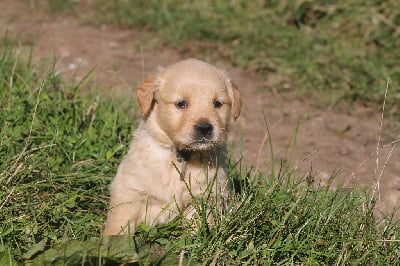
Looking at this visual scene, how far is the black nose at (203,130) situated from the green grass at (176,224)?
27 centimetres

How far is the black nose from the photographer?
426 centimetres

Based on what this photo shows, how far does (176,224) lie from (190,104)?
737 millimetres

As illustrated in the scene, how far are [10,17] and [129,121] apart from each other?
3.59m

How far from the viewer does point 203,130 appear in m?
4.26

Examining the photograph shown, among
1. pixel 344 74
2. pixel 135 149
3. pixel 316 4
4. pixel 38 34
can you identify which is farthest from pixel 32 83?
pixel 316 4

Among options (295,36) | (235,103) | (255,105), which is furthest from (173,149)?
(295,36)

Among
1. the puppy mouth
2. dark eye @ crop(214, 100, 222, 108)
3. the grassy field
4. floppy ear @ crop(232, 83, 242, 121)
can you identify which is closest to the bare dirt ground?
the grassy field

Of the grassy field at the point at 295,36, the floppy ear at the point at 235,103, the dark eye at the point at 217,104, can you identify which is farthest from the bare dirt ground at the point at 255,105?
the dark eye at the point at 217,104

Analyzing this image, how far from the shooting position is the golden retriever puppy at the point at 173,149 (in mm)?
4340

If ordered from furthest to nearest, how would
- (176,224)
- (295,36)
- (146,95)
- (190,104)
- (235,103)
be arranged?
(295,36), (235,103), (146,95), (190,104), (176,224)

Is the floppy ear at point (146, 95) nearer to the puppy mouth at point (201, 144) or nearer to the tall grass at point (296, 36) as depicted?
the puppy mouth at point (201, 144)

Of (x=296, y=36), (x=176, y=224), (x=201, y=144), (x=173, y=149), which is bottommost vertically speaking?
(x=176, y=224)

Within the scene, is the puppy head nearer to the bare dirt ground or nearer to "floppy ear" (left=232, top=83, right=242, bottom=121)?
"floppy ear" (left=232, top=83, right=242, bottom=121)

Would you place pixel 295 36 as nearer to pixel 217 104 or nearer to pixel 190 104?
pixel 217 104
